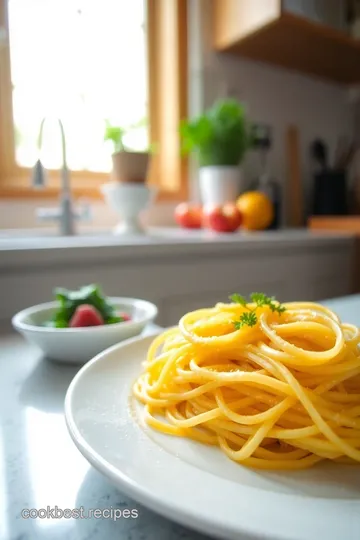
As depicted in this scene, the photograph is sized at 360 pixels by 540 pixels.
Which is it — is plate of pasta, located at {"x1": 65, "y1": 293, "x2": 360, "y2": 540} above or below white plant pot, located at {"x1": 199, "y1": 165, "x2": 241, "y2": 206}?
below

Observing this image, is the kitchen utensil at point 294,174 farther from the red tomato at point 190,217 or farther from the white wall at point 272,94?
the red tomato at point 190,217

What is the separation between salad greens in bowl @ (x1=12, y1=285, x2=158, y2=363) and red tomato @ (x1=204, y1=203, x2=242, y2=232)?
85 centimetres

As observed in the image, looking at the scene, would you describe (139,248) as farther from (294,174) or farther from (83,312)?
(294,174)

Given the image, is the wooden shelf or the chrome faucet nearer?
the chrome faucet

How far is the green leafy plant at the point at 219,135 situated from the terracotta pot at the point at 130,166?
1.07 ft

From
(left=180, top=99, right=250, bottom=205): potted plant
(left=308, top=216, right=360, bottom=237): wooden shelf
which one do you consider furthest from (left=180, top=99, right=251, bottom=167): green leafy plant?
(left=308, top=216, right=360, bottom=237): wooden shelf

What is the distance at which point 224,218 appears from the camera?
1.59m

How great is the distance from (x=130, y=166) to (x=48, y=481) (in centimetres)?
131

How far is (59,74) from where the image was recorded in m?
1.85

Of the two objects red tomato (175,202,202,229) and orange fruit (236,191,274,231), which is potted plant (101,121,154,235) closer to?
red tomato (175,202,202,229)

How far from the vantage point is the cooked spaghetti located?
0.33m

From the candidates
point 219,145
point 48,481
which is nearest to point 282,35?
point 219,145

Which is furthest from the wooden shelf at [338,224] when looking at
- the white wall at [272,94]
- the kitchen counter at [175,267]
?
the white wall at [272,94]

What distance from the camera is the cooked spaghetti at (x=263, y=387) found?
333 millimetres
